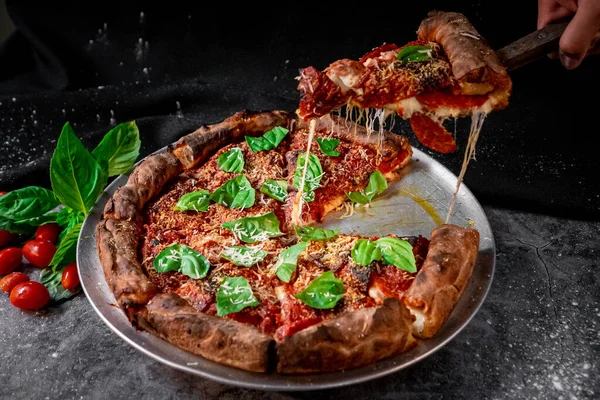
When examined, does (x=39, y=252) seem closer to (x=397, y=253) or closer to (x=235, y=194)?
(x=235, y=194)

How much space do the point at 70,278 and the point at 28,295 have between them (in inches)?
9.0

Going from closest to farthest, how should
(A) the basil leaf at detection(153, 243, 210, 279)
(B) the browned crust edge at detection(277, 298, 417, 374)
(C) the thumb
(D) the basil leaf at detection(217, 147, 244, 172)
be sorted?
(B) the browned crust edge at detection(277, 298, 417, 374)
(C) the thumb
(A) the basil leaf at detection(153, 243, 210, 279)
(D) the basil leaf at detection(217, 147, 244, 172)

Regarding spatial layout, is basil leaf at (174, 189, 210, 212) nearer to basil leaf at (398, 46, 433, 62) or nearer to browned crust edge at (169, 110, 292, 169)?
browned crust edge at (169, 110, 292, 169)

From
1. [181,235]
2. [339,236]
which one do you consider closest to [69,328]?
[181,235]

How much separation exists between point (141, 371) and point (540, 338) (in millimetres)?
1978

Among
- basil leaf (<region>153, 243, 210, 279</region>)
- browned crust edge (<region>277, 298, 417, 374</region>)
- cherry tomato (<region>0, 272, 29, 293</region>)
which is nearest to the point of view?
browned crust edge (<region>277, 298, 417, 374</region>)

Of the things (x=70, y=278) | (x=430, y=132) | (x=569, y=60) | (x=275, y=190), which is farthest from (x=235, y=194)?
(x=569, y=60)

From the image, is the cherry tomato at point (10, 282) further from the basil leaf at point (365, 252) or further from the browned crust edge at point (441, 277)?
the browned crust edge at point (441, 277)

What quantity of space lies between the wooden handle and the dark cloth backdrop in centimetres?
124

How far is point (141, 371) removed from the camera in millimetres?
2975

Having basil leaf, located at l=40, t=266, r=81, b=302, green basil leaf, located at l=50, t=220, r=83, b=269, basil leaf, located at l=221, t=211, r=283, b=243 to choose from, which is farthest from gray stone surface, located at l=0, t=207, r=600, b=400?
basil leaf, located at l=221, t=211, r=283, b=243

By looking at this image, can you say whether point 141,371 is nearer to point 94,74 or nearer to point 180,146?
point 180,146

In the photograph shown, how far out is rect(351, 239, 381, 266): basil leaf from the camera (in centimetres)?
294

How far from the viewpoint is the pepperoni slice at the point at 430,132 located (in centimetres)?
316
